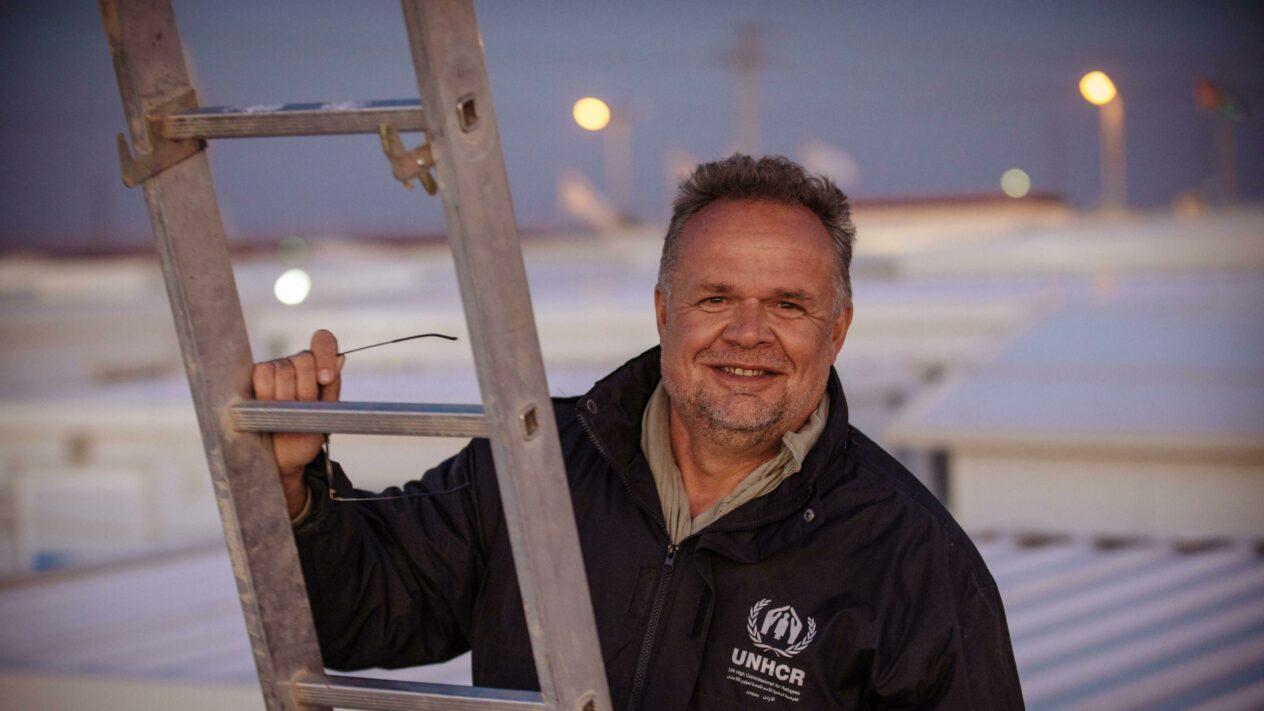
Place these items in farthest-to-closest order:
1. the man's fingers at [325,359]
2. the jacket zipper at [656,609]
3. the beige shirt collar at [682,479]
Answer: the beige shirt collar at [682,479] → the jacket zipper at [656,609] → the man's fingers at [325,359]

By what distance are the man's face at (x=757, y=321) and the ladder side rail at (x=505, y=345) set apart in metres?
0.76

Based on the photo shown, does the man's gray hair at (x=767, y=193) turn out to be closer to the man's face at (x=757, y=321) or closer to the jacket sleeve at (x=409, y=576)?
the man's face at (x=757, y=321)

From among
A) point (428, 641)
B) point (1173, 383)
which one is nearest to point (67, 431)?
point (1173, 383)

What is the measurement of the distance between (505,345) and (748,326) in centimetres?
87

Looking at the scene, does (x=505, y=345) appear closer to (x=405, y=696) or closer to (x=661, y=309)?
(x=405, y=696)

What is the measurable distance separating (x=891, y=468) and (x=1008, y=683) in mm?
428

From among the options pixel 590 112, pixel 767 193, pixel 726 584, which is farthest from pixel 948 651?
pixel 590 112

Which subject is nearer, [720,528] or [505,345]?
[505,345]

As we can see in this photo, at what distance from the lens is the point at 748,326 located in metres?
2.41

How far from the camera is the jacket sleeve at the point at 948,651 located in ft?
7.06

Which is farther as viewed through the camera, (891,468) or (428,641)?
(428,641)

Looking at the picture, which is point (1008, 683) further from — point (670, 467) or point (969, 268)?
point (969, 268)

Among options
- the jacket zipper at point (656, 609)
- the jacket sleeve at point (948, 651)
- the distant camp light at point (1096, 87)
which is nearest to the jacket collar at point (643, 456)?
the jacket zipper at point (656, 609)

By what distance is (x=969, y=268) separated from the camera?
2372cm
